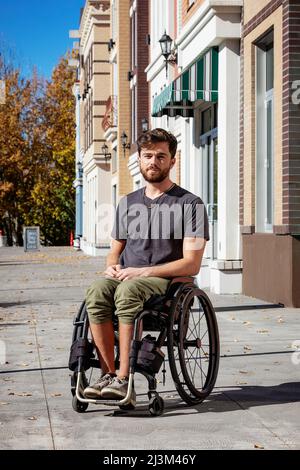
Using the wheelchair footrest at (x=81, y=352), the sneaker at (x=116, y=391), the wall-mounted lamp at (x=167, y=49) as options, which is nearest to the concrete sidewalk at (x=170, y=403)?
the sneaker at (x=116, y=391)

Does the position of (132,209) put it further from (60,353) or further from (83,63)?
(83,63)

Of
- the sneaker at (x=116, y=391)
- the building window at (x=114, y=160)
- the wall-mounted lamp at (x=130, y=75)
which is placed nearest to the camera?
the sneaker at (x=116, y=391)

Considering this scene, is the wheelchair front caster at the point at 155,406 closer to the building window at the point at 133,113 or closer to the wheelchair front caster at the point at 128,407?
the wheelchair front caster at the point at 128,407

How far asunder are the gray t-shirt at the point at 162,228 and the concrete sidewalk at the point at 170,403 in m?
0.95

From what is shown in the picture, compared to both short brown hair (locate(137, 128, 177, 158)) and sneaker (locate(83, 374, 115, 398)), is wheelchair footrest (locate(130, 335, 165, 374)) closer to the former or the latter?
sneaker (locate(83, 374, 115, 398))

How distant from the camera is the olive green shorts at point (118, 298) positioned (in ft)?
21.4

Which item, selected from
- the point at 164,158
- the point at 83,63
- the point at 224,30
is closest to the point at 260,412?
the point at 164,158

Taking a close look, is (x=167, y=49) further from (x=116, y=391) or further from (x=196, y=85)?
(x=116, y=391)

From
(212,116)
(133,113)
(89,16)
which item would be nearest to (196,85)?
(212,116)

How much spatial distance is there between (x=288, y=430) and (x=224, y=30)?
1241cm

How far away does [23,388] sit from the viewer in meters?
7.75

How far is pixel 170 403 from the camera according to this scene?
7020mm

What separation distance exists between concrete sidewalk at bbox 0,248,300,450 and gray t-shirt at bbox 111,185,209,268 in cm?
95

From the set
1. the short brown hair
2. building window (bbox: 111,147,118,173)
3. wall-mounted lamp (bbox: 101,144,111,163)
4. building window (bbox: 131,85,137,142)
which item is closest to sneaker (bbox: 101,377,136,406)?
the short brown hair
